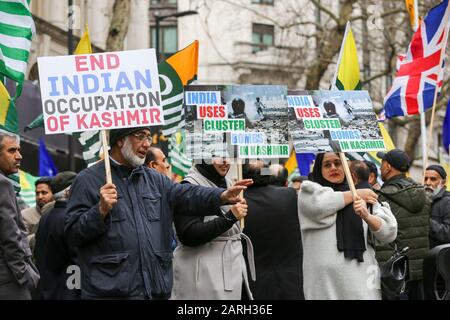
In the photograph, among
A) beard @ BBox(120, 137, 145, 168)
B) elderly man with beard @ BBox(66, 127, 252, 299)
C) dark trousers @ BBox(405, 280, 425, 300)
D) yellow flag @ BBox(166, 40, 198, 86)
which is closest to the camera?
elderly man with beard @ BBox(66, 127, 252, 299)

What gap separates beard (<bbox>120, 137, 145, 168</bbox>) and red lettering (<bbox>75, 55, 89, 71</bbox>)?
62 centimetres

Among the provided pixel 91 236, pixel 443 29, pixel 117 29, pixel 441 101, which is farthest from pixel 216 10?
pixel 91 236

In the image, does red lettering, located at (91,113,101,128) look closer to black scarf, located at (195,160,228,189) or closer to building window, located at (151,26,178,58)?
black scarf, located at (195,160,228,189)

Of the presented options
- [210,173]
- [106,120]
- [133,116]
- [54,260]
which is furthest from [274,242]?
[106,120]

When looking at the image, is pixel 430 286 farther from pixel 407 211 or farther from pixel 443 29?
pixel 443 29

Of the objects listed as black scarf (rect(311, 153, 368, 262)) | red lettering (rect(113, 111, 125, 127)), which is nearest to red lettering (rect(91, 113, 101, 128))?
red lettering (rect(113, 111, 125, 127))

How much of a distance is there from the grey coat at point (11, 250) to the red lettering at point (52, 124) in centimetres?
49

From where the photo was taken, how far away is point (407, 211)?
9.67 meters

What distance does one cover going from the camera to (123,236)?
22.9 feet

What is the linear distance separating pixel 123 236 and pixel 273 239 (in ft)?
6.98

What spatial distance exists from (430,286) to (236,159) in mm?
1854

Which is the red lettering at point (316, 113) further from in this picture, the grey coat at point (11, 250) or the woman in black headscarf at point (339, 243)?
the grey coat at point (11, 250)

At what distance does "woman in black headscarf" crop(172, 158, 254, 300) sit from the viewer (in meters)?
8.01

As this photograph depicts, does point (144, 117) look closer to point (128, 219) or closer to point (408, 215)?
point (128, 219)
